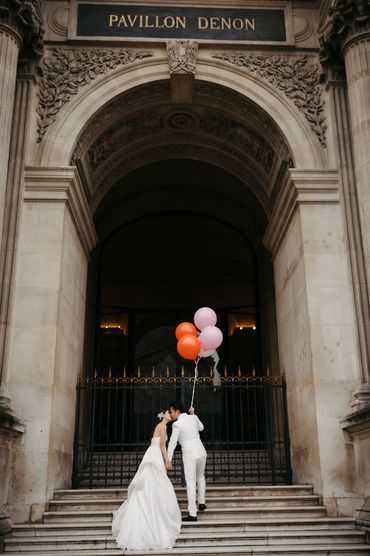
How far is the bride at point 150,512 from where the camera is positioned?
320 inches

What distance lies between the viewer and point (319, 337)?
1070 centimetres

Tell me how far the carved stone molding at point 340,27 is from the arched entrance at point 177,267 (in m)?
2.70

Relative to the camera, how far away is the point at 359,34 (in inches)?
447

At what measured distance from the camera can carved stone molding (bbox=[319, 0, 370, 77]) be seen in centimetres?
1133

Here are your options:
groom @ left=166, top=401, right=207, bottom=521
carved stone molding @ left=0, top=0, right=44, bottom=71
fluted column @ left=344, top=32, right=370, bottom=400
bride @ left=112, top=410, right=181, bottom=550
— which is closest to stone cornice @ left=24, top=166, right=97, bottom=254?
carved stone molding @ left=0, top=0, right=44, bottom=71

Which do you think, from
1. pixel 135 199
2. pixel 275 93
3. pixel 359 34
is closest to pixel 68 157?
pixel 275 93

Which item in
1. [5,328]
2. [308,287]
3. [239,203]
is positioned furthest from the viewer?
[239,203]

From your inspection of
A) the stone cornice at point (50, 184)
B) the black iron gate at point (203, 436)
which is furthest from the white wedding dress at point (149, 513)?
the stone cornice at point (50, 184)

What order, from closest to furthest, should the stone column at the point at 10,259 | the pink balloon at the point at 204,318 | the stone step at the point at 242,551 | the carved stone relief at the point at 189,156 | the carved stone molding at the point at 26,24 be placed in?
1. the stone step at the point at 242,551
2. the stone column at the point at 10,259
3. the carved stone molding at the point at 26,24
4. the pink balloon at the point at 204,318
5. the carved stone relief at the point at 189,156

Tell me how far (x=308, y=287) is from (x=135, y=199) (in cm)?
937

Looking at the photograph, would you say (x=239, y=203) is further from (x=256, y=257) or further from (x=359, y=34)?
(x=359, y=34)

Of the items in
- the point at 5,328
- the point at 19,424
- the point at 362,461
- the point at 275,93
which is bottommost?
the point at 362,461

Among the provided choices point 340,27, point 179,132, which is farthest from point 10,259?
point 340,27

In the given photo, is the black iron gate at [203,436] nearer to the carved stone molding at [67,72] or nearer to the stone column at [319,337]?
the stone column at [319,337]
